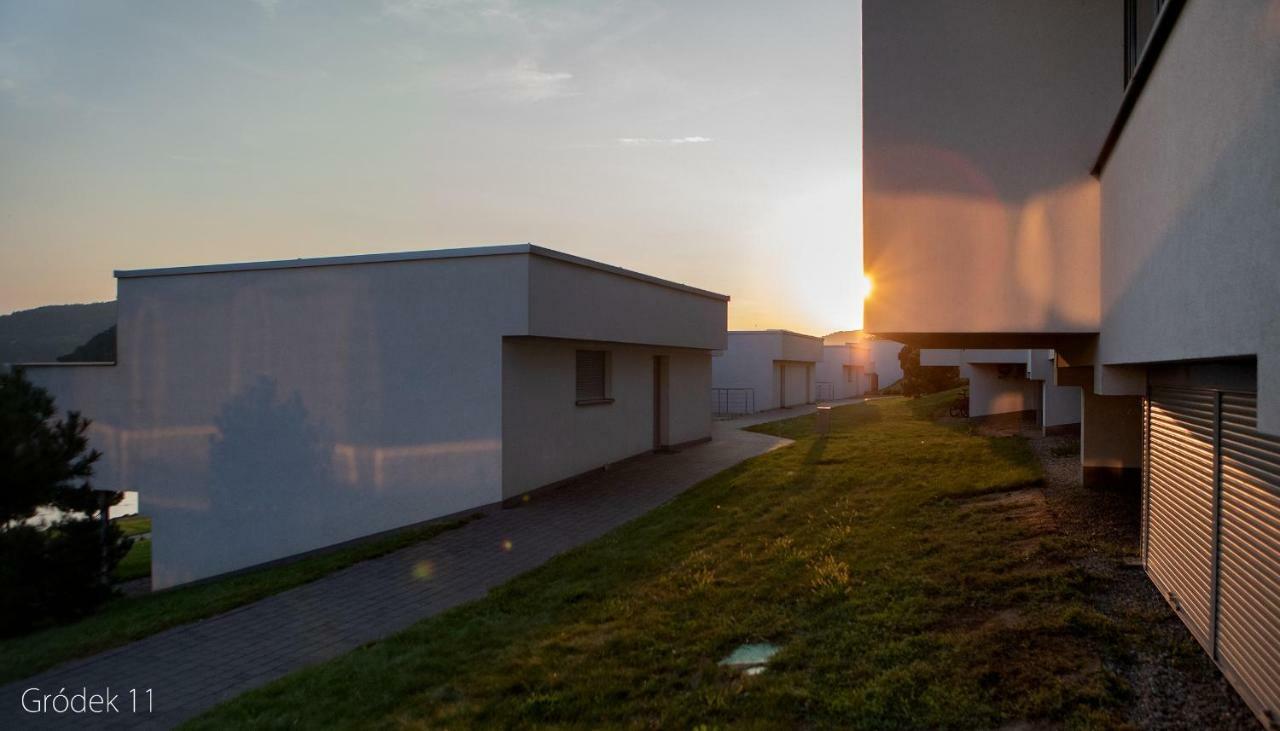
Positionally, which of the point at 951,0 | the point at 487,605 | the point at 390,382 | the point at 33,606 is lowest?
the point at 33,606

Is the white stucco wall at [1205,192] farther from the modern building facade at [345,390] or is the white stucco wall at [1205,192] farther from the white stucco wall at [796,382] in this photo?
the white stucco wall at [796,382]

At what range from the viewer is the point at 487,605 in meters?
7.12

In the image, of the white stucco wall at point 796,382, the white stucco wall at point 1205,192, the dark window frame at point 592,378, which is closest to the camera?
the white stucco wall at point 1205,192

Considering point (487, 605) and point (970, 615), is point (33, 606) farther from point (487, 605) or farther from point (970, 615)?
point (970, 615)

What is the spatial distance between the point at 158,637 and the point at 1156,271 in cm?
906

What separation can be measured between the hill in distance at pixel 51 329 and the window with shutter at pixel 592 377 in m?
9.26

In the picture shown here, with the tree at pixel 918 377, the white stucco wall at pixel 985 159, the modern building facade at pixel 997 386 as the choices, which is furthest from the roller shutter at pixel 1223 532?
the tree at pixel 918 377

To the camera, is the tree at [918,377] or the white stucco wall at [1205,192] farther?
the tree at [918,377]

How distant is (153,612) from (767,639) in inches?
293

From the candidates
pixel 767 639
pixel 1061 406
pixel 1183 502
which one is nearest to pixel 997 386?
pixel 1061 406

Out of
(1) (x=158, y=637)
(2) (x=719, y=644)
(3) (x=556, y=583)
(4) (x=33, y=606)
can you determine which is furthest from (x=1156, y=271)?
(4) (x=33, y=606)

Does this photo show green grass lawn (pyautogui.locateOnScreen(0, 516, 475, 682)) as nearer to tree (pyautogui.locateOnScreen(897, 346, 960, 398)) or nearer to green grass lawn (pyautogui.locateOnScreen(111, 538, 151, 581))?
green grass lawn (pyautogui.locateOnScreen(111, 538, 151, 581))

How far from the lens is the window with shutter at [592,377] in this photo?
14.4 meters

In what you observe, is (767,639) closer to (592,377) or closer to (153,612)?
(153,612)
